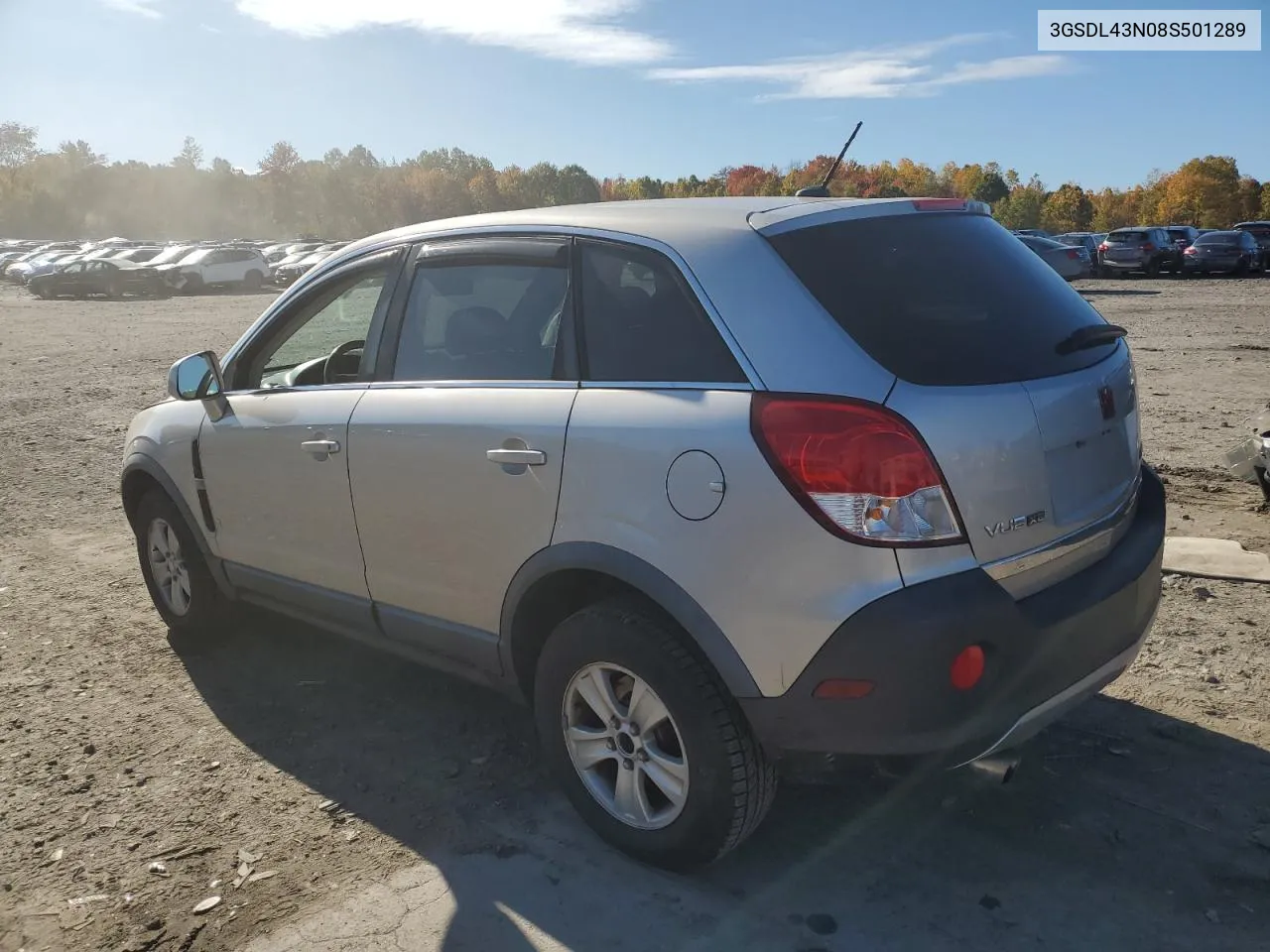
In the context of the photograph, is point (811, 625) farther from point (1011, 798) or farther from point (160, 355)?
point (160, 355)

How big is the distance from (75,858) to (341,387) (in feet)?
5.75

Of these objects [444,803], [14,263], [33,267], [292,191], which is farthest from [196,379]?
[292,191]

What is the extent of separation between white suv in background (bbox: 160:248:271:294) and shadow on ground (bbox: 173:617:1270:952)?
38025 mm

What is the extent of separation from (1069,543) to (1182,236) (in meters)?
36.0

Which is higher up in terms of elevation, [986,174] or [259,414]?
[986,174]

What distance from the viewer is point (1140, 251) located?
33188 millimetres

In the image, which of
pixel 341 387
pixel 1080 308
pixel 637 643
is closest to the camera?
pixel 637 643

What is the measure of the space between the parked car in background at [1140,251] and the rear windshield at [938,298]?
33.5 m

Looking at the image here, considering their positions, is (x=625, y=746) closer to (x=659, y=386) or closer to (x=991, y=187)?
(x=659, y=386)

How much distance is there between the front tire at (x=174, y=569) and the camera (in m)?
4.91

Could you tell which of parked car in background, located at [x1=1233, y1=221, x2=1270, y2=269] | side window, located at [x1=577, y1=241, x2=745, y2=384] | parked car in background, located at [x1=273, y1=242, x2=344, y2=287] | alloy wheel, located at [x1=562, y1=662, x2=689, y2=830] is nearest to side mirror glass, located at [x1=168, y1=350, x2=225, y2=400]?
side window, located at [x1=577, y1=241, x2=745, y2=384]

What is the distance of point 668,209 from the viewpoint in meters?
3.39

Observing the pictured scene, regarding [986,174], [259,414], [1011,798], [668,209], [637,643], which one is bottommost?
[1011,798]

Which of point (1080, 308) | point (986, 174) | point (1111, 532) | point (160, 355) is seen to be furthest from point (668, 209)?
point (986, 174)
